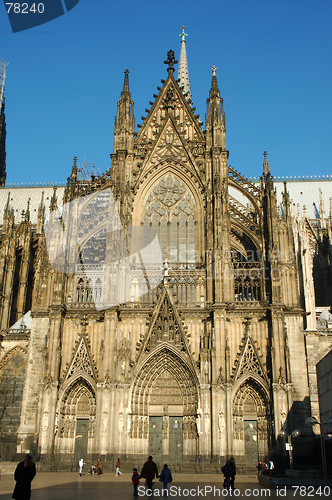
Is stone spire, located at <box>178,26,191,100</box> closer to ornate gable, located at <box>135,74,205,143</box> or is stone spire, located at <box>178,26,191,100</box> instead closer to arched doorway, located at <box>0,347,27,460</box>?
ornate gable, located at <box>135,74,205,143</box>

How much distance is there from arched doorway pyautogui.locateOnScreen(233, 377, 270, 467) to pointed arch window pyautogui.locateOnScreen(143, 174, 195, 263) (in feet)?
31.5

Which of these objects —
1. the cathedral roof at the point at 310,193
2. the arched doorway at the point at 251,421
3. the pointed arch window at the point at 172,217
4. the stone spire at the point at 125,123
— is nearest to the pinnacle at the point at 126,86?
the stone spire at the point at 125,123

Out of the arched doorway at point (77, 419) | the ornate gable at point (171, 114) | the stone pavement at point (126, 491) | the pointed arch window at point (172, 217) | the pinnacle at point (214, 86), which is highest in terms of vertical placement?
the pinnacle at point (214, 86)

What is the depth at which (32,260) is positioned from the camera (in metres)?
48.5

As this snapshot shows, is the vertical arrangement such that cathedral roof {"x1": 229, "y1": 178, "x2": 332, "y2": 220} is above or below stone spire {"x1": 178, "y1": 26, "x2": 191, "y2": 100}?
below

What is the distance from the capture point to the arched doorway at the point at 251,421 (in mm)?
31359

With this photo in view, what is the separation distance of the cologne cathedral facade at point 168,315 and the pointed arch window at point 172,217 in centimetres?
10

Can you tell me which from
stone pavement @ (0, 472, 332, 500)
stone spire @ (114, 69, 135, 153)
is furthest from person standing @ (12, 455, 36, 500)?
stone spire @ (114, 69, 135, 153)

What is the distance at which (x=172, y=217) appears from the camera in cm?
3841

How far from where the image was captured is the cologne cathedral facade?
31.6m

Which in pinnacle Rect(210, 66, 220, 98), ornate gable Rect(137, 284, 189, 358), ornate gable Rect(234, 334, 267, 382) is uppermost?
pinnacle Rect(210, 66, 220, 98)

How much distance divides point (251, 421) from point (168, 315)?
315 inches

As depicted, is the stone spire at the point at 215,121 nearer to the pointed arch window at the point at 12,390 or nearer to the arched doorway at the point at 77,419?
the arched doorway at the point at 77,419

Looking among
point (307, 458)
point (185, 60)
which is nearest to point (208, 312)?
point (307, 458)
